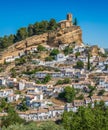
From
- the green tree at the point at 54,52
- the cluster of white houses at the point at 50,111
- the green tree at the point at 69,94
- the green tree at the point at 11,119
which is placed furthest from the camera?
the green tree at the point at 54,52

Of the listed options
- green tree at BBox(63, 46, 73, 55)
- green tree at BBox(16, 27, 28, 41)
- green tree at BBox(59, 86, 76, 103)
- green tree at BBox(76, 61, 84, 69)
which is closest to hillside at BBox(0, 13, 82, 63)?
green tree at BBox(63, 46, 73, 55)

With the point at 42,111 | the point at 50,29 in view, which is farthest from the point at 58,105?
the point at 50,29

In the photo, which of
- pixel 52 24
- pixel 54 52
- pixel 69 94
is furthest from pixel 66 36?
pixel 69 94

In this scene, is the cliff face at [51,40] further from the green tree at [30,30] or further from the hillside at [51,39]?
the green tree at [30,30]

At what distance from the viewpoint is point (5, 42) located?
80.9 metres

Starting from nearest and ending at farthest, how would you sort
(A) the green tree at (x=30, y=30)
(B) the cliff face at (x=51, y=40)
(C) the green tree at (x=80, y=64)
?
(C) the green tree at (x=80, y=64)
(B) the cliff face at (x=51, y=40)
(A) the green tree at (x=30, y=30)

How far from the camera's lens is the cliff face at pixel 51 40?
248 ft

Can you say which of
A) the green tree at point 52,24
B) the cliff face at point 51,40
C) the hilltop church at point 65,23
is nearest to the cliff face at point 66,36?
the cliff face at point 51,40

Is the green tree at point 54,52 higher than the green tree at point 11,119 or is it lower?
higher

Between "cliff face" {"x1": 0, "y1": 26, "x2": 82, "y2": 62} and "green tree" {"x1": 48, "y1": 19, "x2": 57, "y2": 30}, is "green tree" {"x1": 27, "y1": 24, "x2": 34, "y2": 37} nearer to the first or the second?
"green tree" {"x1": 48, "y1": 19, "x2": 57, "y2": 30}

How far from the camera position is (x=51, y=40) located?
76.3 meters

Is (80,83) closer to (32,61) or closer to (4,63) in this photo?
(32,61)

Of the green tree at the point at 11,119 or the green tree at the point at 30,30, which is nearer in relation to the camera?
the green tree at the point at 11,119

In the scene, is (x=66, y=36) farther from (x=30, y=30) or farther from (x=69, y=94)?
(x=69, y=94)
